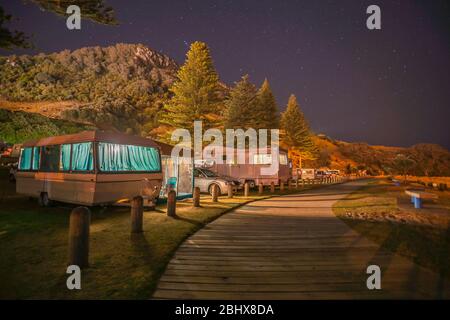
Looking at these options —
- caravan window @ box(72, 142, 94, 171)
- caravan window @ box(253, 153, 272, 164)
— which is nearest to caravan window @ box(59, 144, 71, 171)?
caravan window @ box(72, 142, 94, 171)

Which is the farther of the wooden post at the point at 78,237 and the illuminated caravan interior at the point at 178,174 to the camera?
the illuminated caravan interior at the point at 178,174

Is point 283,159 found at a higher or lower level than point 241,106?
lower

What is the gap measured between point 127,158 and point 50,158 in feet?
11.7

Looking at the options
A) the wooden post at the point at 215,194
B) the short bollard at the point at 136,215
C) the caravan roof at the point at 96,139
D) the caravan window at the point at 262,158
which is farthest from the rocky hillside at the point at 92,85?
the short bollard at the point at 136,215

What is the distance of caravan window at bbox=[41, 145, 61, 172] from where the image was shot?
35.0 ft

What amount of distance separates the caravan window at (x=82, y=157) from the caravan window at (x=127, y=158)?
0.34 m

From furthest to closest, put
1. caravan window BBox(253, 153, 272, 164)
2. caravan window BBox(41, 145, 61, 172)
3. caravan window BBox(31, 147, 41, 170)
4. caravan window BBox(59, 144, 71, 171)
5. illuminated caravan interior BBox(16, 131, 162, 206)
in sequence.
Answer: caravan window BBox(253, 153, 272, 164) < caravan window BBox(31, 147, 41, 170) < caravan window BBox(41, 145, 61, 172) < caravan window BBox(59, 144, 71, 171) < illuminated caravan interior BBox(16, 131, 162, 206)

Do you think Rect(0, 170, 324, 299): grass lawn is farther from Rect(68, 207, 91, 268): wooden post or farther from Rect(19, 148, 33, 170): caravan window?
Rect(19, 148, 33, 170): caravan window

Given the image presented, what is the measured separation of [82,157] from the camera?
9.59m

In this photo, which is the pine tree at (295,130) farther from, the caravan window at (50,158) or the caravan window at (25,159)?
the caravan window at (50,158)

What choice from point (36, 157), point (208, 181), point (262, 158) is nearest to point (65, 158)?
point (36, 157)

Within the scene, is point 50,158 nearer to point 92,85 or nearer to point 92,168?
point 92,168

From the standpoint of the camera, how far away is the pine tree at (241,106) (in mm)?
36531

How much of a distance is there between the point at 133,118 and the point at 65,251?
87.3 m
